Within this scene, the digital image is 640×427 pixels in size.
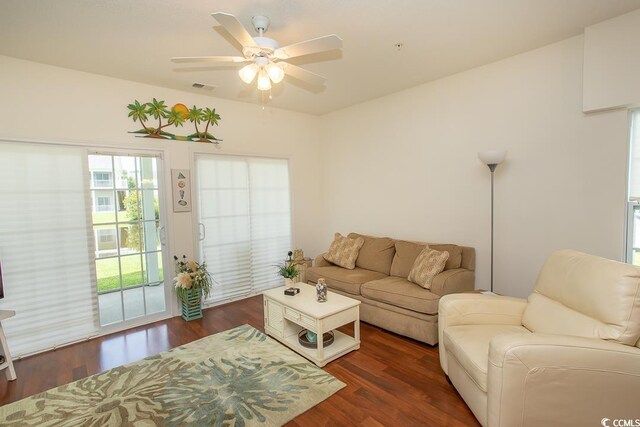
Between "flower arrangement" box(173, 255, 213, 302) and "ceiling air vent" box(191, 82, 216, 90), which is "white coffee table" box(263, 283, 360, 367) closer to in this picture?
"flower arrangement" box(173, 255, 213, 302)

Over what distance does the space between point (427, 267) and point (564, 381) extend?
167 cm

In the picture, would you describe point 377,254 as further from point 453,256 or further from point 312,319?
point 312,319

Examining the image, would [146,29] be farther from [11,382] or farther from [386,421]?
[386,421]

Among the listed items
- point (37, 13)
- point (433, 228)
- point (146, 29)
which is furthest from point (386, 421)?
point (37, 13)

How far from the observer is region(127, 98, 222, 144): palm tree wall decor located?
361 cm

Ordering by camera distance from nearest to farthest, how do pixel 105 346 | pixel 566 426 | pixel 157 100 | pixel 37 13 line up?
pixel 566 426 → pixel 37 13 → pixel 105 346 → pixel 157 100

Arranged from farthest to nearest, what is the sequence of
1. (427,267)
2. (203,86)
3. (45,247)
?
(203,86), (427,267), (45,247)

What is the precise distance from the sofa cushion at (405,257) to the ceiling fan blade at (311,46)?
2507 mm

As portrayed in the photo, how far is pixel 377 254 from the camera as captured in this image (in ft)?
13.4

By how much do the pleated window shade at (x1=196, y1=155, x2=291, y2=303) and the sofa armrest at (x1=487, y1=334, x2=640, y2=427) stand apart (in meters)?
3.51

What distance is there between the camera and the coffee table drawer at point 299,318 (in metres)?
2.75

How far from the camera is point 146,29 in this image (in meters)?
2.46

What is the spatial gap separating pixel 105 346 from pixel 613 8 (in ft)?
17.3

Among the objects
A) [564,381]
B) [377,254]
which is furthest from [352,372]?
[377,254]
